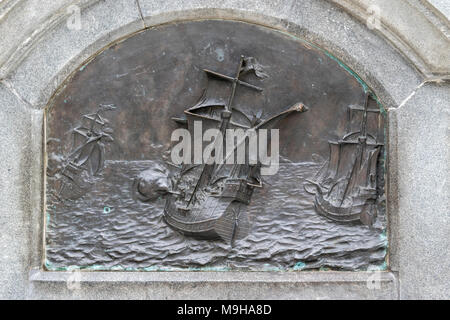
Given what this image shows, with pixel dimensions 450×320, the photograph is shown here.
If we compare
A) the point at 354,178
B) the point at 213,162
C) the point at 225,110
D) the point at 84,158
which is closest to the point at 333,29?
the point at 225,110

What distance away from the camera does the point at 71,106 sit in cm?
399

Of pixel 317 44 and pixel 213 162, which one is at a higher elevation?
pixel 317 44

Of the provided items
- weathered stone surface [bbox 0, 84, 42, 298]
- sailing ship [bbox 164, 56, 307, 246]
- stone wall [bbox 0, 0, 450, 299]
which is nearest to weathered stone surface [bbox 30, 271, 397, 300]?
stone wall [bbox 0, 0, 450, 299]

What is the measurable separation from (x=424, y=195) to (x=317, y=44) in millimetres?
1405

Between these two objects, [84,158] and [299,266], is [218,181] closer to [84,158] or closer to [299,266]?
[299,266]

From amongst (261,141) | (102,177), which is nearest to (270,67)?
(261,141)

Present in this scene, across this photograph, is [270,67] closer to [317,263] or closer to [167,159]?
[167,159]

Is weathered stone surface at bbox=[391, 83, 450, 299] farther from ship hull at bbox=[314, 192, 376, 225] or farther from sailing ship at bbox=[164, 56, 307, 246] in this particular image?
sailing ship at bbox=[164, 56, 307, 246]

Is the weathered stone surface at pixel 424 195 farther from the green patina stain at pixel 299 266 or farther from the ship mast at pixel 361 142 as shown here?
the green patina stain at pixel 299 266

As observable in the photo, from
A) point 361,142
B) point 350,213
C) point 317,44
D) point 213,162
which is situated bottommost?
point 350,213

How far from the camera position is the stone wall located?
12.7 feet

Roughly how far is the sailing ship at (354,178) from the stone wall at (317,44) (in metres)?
0.14

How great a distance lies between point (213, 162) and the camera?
13.1ft

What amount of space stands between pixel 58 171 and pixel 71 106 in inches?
Answer: 20.3
